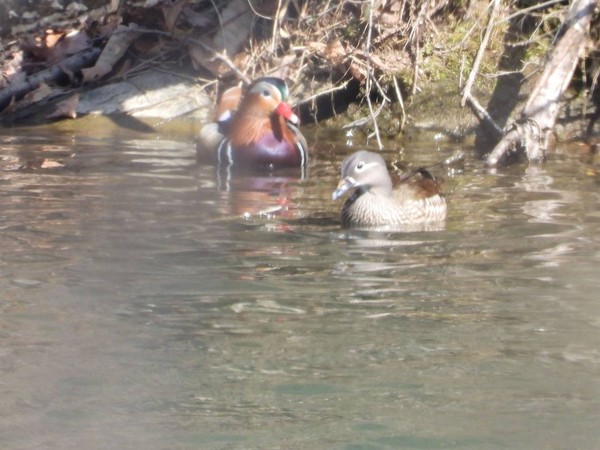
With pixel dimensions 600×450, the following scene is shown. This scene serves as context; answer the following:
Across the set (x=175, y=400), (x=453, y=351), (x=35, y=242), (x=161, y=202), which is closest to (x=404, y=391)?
(x=453, y=351)

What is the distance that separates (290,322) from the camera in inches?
179

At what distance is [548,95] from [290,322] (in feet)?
15.5

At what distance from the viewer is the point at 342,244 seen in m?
6.12

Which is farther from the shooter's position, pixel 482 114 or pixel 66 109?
pixel 66 109

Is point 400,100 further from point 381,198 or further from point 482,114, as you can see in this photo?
point 381,198

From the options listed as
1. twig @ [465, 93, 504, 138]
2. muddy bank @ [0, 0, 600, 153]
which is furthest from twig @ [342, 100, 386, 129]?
twig @ [465, 93, 504, 138]

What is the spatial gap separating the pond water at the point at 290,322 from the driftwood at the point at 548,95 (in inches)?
36.4

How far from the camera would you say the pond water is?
11.8 feet

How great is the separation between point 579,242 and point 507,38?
180 inches

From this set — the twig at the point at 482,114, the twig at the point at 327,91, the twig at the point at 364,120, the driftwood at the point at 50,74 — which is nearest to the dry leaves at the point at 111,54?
the driftwood at the point at 50,74

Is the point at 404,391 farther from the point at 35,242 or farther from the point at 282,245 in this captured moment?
the point at 35,242

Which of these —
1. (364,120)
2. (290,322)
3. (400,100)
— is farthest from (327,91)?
(290,322)

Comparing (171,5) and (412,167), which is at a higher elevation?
(171,5)

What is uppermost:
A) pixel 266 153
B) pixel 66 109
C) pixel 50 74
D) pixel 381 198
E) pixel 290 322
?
pixel 50 74
